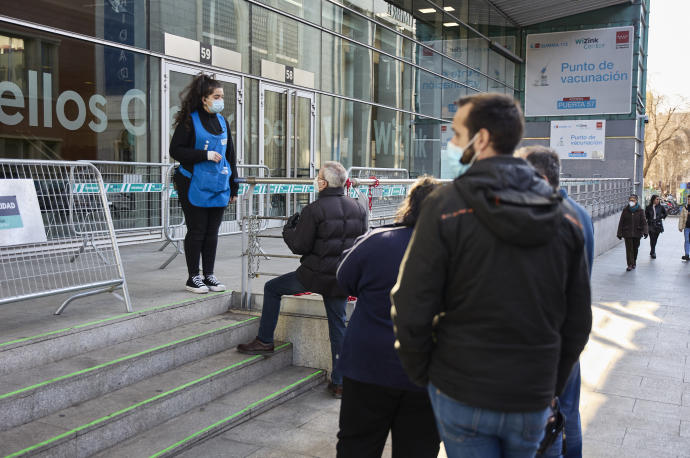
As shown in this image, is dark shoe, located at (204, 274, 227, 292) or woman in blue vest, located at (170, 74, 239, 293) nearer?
woman in blue vest, located at (170, 74, 239, 293)

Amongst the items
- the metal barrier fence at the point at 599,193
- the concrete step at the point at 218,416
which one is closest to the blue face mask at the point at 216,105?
the concrete step at the point at 218,416

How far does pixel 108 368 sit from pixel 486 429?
3189 mm

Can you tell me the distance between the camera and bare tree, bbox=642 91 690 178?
5434 centimetres

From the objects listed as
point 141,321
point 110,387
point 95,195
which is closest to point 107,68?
point 95,195

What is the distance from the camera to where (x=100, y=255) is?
552 cm

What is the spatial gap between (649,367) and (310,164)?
9.54m

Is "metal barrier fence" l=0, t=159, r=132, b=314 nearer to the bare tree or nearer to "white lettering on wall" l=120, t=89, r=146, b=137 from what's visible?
"white lettering on wall" l=120, t=89, r=146, b=137

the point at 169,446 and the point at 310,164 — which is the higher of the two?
the point at 310,164

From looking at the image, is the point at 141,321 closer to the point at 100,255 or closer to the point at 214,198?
the point at 100,255

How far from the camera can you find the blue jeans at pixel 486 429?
2.09 meters

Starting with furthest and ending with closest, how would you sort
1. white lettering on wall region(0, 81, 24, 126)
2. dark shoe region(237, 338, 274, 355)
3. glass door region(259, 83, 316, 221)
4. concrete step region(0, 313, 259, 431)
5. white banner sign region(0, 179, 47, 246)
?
glass door region(259, 83, 316, 221) → white lettering on wall region(0, 81, 24, 126) → dark shoe region(237, 338, 274, 355) → white banner sign region(0, 179, 47, 246) → concrete step region(0, 313, 259, 431)

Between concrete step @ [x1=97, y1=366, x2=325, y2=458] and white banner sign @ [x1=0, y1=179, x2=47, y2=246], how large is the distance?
5.55 feet

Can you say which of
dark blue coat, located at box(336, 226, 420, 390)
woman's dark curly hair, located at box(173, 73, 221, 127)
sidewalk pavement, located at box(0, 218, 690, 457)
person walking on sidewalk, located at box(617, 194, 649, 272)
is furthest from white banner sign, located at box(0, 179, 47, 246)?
person walking on sidewalk, located at box(617, 194, 649, 272)

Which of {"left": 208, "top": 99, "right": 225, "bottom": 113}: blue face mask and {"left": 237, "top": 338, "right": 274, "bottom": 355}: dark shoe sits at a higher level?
{"left": 208, "top": 99, "right": 225, "bottom": 113}: blue face mask
